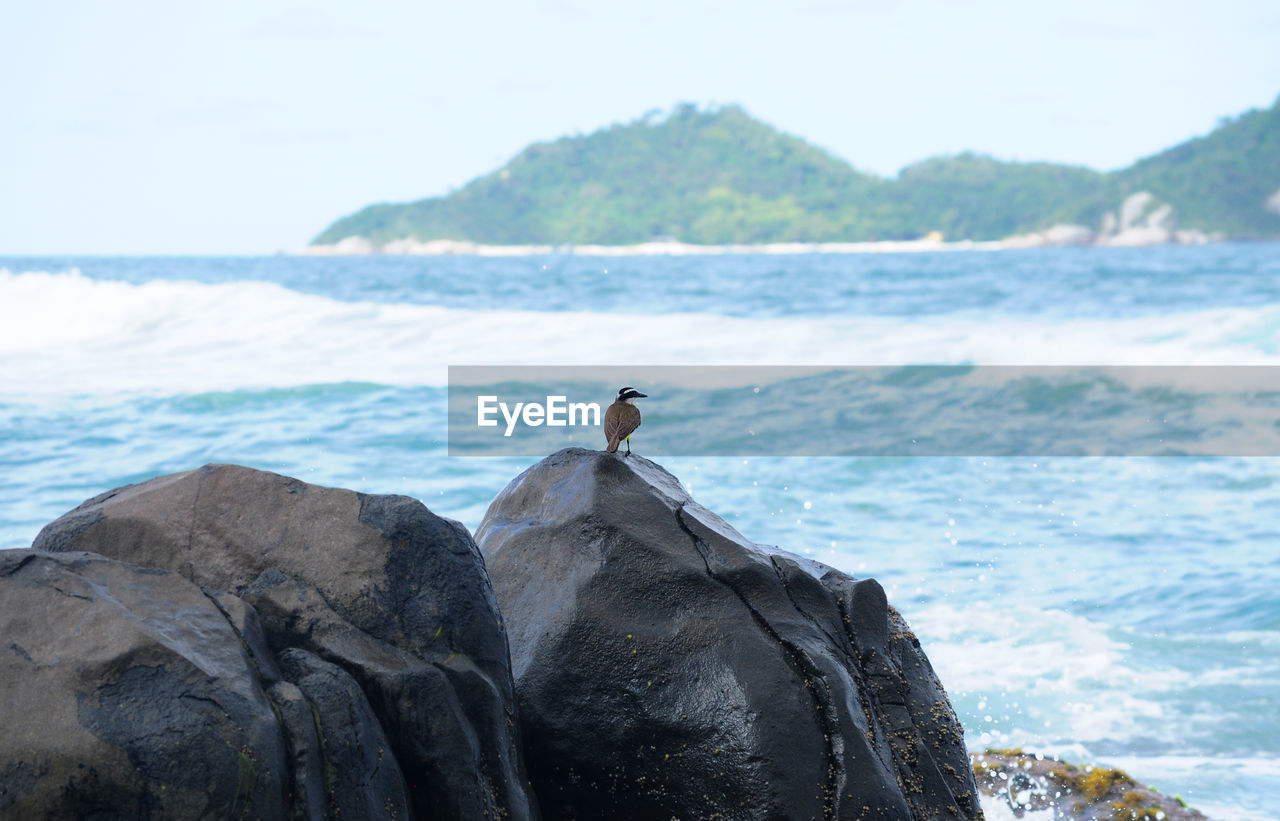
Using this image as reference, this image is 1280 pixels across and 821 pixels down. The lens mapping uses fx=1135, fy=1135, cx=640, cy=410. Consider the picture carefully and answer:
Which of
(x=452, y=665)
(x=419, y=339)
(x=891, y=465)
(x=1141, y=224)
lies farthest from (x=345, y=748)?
(x=1141, y=224)

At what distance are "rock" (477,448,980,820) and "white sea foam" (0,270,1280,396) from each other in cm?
1275

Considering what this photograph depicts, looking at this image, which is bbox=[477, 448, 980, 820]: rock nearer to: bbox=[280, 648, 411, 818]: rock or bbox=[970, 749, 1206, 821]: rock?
bbox=[280, 648, 411, 818]: rock

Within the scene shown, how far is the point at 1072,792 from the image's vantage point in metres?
4.57

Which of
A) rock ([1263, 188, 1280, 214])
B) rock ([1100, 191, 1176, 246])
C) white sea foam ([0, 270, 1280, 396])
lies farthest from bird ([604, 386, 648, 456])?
rock ([1263, 188, 1280, 214])

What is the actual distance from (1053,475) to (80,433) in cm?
1031

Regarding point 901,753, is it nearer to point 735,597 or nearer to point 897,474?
point 735,597

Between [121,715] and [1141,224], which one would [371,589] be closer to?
[121,715]

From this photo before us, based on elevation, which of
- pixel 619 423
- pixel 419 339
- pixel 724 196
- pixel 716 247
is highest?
pixel 724 196

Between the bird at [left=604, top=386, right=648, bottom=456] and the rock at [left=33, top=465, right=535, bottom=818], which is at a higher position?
the bird at [left=604, top=386, right=648, bottom=456]

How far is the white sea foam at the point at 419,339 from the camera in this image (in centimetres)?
1703

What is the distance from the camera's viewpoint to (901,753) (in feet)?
11.2

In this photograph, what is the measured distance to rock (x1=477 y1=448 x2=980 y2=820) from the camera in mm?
3215

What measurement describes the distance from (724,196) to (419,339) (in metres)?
78.7

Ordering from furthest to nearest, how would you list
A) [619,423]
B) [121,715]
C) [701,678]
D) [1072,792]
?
[1072,792] < [619,423] < [701,678] < [121,715]
